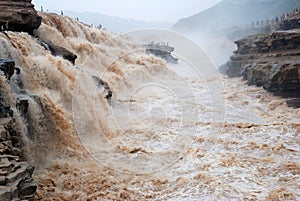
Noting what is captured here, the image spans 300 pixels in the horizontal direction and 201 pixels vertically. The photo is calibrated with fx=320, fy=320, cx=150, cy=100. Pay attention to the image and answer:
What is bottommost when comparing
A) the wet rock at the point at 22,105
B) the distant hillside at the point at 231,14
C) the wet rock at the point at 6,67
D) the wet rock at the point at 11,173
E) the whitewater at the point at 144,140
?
the whitewater at the point at 144,140

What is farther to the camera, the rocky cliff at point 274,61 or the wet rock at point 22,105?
the rocky cliff at point 274,61

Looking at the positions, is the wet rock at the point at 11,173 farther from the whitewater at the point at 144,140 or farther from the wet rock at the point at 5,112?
the whitewater at the point at 144,140

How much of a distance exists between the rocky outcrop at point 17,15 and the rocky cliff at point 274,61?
9.65 meters

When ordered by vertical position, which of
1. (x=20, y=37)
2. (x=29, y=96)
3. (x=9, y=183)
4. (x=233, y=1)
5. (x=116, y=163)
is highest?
(x=233, y=1)

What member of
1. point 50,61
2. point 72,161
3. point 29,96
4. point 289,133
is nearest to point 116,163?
point 72,161

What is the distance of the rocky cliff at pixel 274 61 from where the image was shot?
12.7m

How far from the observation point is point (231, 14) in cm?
10131

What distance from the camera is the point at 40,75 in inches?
318

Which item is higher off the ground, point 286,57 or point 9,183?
point 286,57

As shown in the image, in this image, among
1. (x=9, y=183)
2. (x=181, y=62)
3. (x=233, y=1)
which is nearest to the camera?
(x=9, y=183)

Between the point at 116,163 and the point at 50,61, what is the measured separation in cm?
387

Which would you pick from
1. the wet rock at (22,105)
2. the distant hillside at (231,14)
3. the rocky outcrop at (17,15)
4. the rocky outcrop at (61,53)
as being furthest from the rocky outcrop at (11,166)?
the distant hillside at (231,14)

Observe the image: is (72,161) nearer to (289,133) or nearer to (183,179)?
(183,179)

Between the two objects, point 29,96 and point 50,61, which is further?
point 50,61
